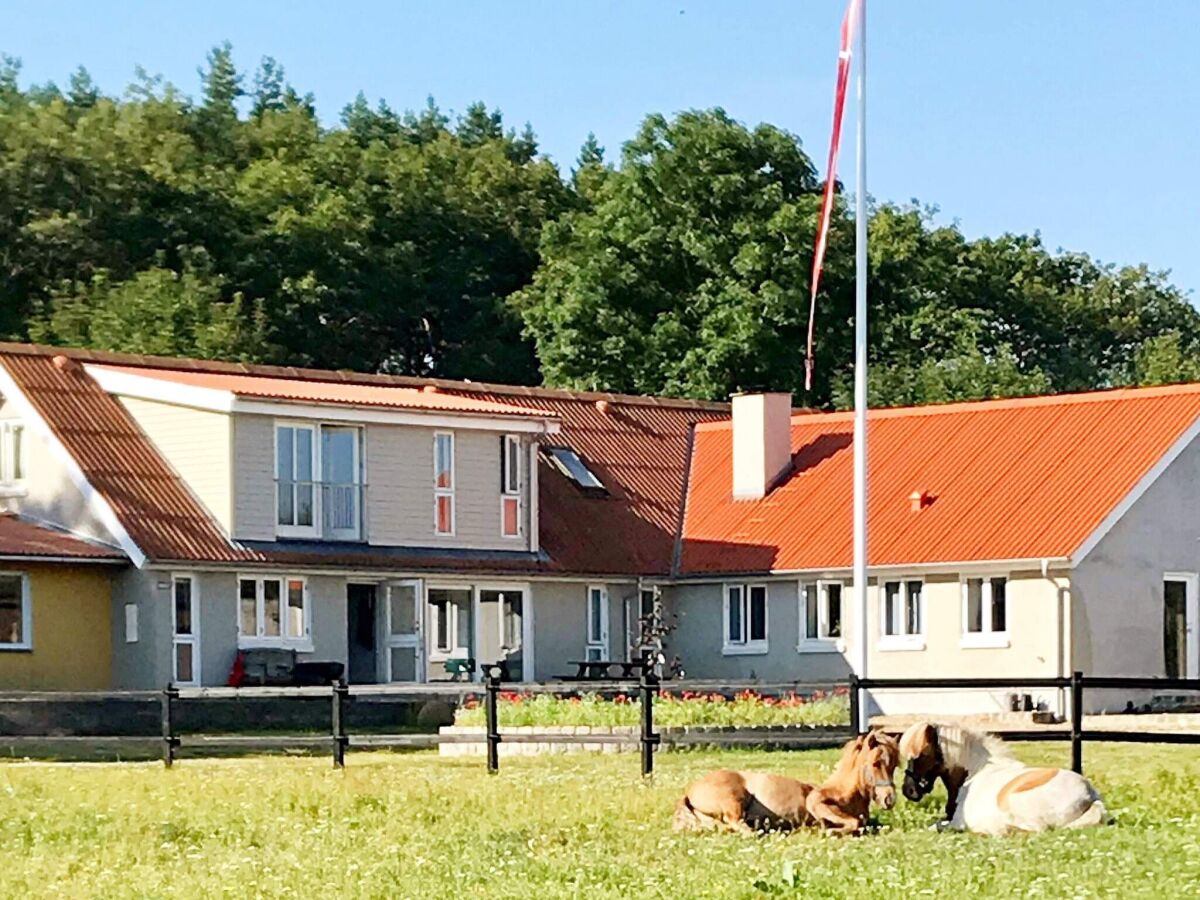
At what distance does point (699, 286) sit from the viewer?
248ft

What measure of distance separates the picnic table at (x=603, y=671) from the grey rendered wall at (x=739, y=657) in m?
1.96

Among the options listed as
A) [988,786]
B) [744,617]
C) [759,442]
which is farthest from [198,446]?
[988,786]

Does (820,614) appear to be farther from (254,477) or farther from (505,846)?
(505,846)

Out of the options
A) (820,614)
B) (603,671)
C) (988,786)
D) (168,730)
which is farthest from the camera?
(820,614)

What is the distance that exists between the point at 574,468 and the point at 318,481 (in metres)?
8.15

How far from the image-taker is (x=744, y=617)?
51.0 metres

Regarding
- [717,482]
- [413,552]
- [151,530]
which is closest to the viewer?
[151,530]

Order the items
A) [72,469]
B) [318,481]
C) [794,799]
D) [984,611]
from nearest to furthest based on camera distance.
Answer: [794,799], [72,469], [984,611], [318,481]

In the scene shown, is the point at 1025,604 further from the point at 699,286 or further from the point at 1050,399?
the point at 699,286

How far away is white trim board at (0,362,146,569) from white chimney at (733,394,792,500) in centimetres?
1324

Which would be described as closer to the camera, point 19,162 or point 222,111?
point 19,162

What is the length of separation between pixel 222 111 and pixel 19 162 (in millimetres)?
22721

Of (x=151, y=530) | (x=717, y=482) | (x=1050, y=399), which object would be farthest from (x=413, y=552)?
(x=1050, y=399)

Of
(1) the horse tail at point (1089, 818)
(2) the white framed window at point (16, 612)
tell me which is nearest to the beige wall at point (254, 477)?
(2) the white framed window at point (16, 612)
